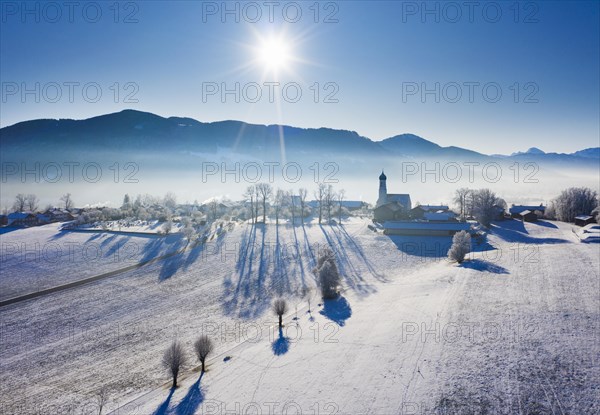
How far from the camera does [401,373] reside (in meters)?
19.1

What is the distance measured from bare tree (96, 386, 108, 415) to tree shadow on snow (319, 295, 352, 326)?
1756 centimetres

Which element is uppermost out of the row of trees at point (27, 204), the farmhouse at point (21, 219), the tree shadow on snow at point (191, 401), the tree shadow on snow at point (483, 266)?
Answer: the row of trees at point (27, 204)

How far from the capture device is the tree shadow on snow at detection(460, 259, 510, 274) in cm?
3633

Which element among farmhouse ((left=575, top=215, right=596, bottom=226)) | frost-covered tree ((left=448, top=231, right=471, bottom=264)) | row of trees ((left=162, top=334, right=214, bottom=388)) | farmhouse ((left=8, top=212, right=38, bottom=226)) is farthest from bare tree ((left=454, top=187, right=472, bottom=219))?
farmhouse ((left=8, top=212, right=38, bottom=226))

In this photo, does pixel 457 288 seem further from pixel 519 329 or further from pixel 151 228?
pixel 151 228

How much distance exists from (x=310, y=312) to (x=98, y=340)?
1888 centimetres

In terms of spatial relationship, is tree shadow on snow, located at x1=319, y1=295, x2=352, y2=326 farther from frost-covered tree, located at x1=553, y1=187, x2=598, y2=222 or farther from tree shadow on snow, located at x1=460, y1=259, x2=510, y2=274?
frost-covered tree, located at x1=553, y1=187, x2=598, y2=222

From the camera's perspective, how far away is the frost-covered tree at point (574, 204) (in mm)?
75125

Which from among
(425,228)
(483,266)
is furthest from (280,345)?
(425,228)

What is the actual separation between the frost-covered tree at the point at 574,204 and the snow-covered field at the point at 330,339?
132 ft

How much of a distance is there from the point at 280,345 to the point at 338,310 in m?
8.14

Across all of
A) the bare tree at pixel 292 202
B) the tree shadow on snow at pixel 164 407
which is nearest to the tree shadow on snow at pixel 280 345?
the tree shadow on snow at pixel 164 407

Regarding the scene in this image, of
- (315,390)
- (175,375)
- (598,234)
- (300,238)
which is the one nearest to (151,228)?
(300,238)

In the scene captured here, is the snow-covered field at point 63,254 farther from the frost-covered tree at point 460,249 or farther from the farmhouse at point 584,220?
the farmhouse at point 584,220
